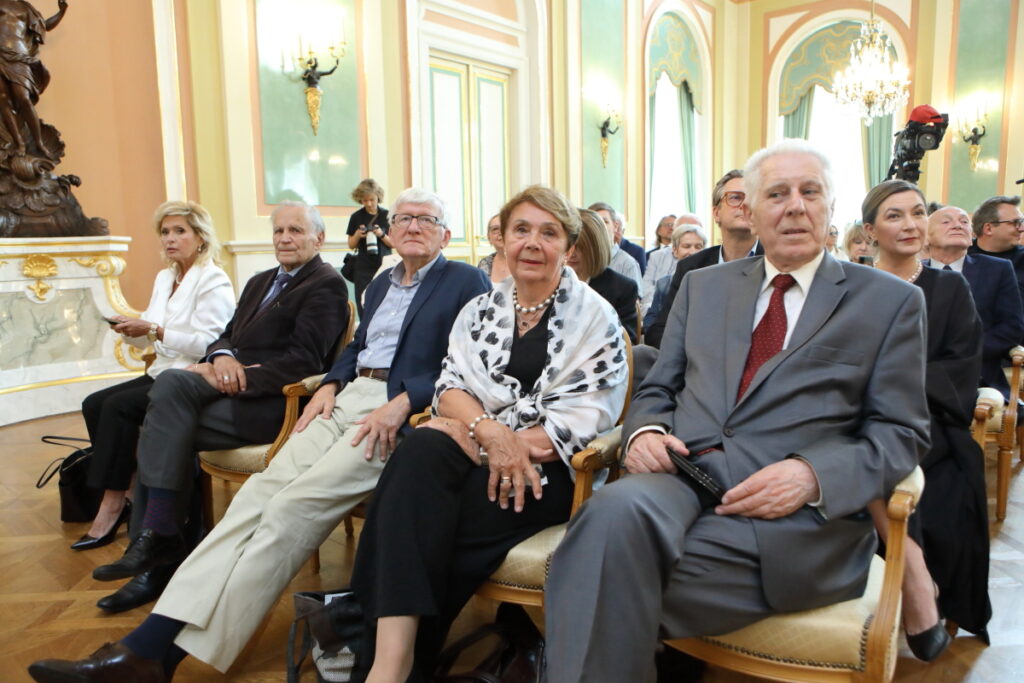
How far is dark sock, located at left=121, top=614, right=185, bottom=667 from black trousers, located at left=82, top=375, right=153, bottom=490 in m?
1.06

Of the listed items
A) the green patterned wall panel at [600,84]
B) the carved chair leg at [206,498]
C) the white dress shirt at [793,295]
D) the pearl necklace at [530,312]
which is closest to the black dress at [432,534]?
the pearl necklace at [530,312]

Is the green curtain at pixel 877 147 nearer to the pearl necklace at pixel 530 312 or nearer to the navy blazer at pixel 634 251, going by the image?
the navy blazer at pixel 634 251

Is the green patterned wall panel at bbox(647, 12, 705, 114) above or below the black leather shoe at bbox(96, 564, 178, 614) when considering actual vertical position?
above

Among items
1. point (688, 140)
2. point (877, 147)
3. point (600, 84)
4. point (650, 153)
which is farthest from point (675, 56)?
point (877, 147)

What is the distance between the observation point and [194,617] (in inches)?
66.8

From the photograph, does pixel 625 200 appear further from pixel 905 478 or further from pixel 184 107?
pixel 905 478

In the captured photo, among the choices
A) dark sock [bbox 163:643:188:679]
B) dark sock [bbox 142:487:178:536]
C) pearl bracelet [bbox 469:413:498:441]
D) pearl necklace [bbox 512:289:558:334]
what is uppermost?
pearl necklace [bbox 512:289:558:334]

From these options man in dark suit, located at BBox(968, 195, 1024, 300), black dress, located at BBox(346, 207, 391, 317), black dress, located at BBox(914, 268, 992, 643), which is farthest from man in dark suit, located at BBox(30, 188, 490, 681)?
man in dark suit, located at BBox(968, 195, 1024, 300)

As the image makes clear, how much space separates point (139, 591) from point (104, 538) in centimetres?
60

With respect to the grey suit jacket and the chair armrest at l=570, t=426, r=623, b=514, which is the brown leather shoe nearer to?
the chair armrest at l=570, t=426, r=623, b=514

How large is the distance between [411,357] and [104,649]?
1102 millimetres

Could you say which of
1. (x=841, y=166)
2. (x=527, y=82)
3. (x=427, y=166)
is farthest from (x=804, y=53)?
(x=427, y=166)

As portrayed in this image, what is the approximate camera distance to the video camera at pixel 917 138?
4.06m

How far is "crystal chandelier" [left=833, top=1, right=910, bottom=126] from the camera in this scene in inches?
317
